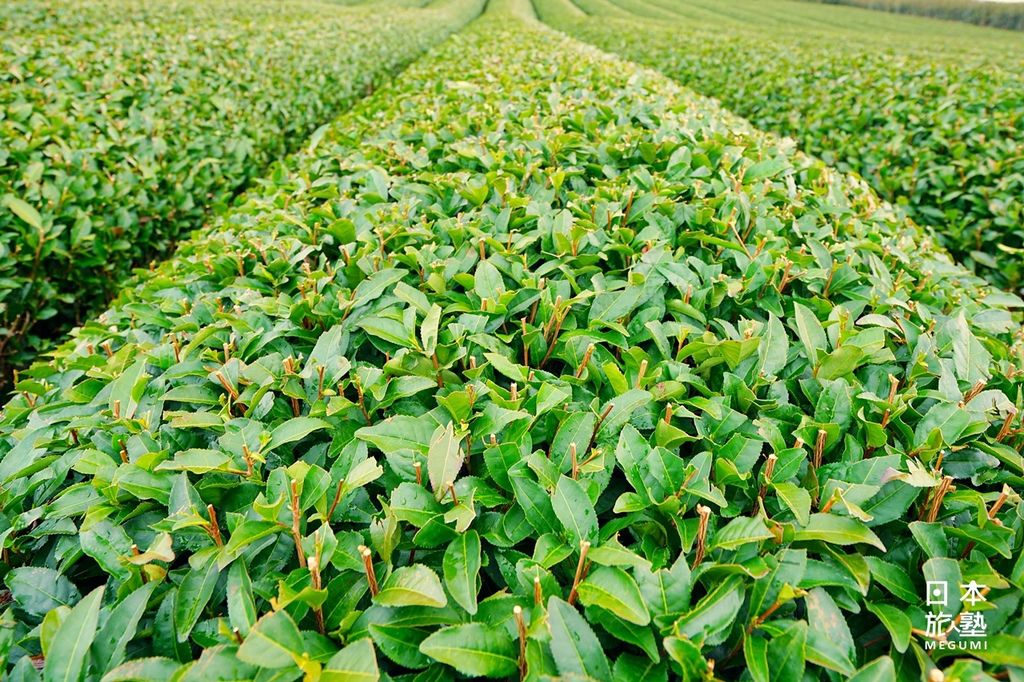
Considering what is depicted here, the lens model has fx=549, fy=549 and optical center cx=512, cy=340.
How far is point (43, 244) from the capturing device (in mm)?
3109

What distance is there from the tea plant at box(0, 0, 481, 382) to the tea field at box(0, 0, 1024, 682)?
1.70 metres

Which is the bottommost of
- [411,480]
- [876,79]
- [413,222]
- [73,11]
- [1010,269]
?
[1010,269]

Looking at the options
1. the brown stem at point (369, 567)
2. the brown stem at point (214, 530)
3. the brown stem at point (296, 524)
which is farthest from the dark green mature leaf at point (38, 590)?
the brown stem at point (369, 567)

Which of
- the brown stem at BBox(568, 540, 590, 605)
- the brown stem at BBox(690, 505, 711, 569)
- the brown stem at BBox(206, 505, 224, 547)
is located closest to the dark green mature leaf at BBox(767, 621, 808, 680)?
the brown stem at BBox(690, 505, 711, 569)

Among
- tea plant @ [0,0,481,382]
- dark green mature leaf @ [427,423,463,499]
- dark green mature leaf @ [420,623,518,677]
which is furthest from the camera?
tea plant @ [0,0,481,382]

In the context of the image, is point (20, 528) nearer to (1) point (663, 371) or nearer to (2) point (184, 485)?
(2) point (184, 485)

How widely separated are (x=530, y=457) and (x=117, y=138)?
4.59 metres

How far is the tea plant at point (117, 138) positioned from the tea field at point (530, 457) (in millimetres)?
1699

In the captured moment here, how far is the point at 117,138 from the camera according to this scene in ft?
13.6

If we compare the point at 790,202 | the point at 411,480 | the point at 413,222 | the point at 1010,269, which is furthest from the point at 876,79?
the point at 411,480

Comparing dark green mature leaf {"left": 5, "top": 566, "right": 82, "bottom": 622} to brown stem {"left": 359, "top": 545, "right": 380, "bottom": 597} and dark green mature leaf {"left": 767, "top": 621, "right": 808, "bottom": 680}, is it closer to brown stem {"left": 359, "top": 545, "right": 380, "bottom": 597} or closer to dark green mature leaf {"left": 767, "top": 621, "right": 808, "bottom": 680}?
brown stem {"left": 359, "top": 545, "right": 380, "bottom": 597}

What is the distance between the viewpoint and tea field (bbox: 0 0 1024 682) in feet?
3.14

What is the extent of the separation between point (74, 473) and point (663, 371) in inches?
59.8

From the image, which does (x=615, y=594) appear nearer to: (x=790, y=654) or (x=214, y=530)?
(x=790, y=654)
